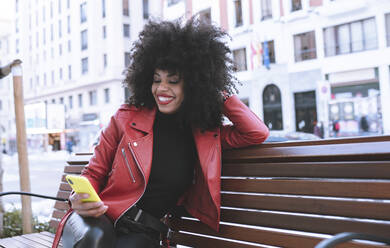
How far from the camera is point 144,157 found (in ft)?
5.69

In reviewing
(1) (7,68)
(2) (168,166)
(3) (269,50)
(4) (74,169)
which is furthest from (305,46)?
(2) (168,166)

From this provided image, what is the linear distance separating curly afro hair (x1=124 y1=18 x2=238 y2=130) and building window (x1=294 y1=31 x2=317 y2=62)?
16567 mm

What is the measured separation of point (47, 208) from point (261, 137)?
5.02 m

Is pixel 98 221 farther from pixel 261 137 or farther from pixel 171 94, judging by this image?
Answer: pixel 261 137

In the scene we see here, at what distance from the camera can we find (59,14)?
→ 604 centimetres

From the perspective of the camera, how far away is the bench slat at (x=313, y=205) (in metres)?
1.30

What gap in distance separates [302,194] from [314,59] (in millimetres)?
16909

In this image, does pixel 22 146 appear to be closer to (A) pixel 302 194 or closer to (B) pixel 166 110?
(B) pixel 166 110

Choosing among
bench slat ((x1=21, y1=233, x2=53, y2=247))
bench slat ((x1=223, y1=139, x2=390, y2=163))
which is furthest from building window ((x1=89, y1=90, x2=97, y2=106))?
bench slat ((x1=223, y1=139, x2=390, y2=163))

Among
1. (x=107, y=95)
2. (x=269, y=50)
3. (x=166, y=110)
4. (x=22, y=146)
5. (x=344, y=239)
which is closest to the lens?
(x=344, y=239)

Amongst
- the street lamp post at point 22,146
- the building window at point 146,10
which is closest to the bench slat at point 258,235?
the building window at point 146,10

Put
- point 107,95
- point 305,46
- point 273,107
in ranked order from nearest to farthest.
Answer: point 305,46 → point 273,107 → point 107,95

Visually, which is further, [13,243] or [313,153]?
[13,243]

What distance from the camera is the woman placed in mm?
1751
